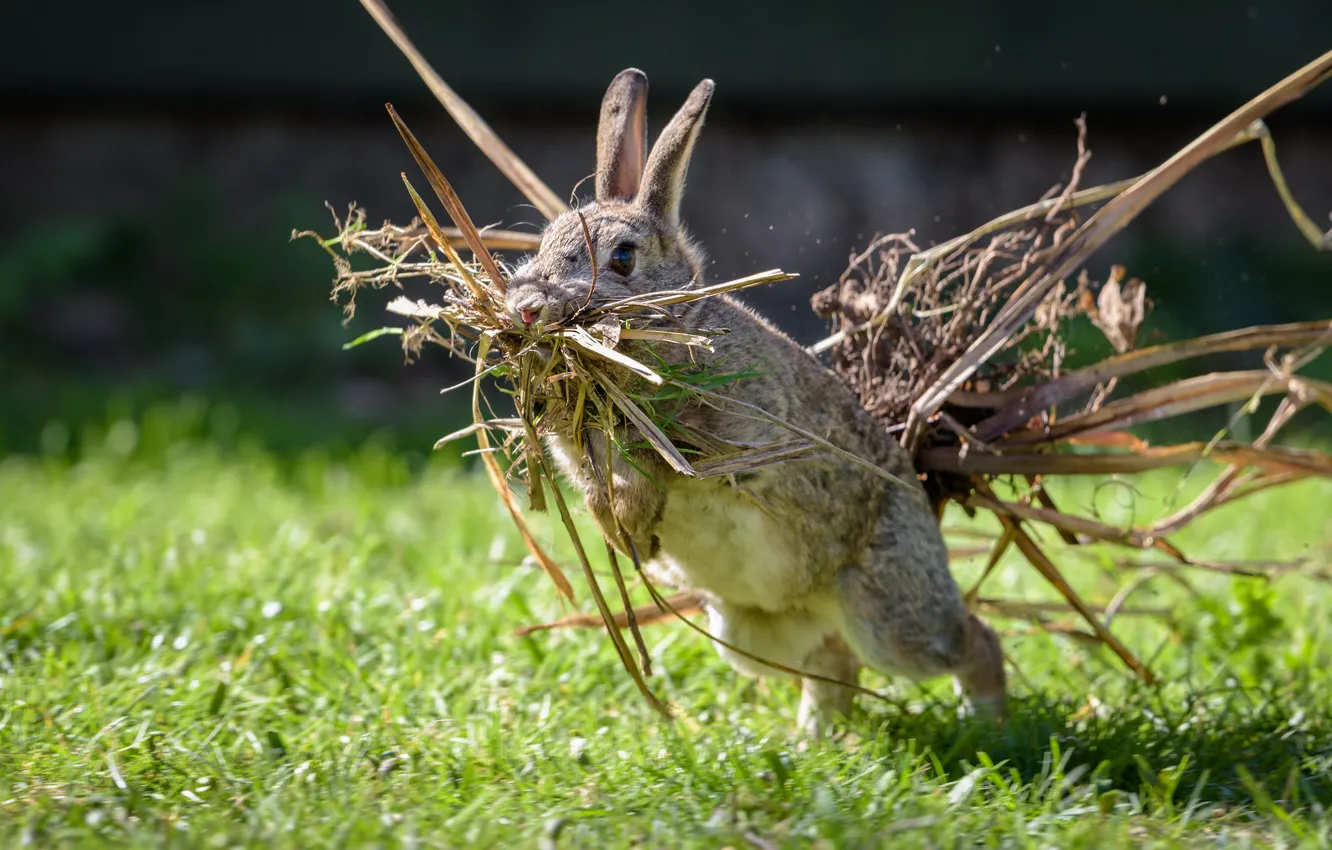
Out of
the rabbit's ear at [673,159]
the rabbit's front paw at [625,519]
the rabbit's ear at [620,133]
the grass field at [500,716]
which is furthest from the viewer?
the rabbit's ear at [620,133]

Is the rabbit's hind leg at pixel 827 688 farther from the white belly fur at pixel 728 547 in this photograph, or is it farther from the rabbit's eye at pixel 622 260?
the rabbit's eye at pixel 622 260

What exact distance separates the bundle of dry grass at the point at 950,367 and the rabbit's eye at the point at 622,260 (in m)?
0.19

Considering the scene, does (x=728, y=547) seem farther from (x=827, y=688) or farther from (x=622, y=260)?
(x=622, y=260)

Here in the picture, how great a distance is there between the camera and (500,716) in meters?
3.40

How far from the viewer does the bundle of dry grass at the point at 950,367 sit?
2.92m

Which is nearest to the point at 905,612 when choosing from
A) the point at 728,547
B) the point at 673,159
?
the point at 728,547

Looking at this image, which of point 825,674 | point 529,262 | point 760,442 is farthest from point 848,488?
point 529,262

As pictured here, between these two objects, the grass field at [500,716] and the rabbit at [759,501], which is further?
the rabbit at [759,501]

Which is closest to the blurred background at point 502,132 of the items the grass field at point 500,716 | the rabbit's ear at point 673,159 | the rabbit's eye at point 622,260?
the grass field at point 500,716

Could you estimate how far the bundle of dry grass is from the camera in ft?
9.57

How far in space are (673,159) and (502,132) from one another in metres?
5.53

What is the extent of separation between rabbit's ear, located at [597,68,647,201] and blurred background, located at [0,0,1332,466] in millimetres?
4472

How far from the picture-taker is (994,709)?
356cm

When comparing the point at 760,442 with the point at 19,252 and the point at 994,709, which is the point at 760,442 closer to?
the point at 994,709
